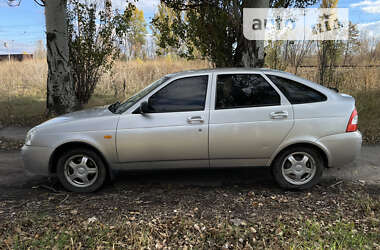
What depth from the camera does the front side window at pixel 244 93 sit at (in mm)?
4500

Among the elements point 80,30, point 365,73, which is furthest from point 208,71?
point 365,73

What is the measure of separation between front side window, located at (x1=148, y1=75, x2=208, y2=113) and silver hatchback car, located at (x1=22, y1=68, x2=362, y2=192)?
0.01m

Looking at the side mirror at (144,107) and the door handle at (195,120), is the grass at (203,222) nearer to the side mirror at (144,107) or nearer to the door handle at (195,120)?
the door handle at (195,120)

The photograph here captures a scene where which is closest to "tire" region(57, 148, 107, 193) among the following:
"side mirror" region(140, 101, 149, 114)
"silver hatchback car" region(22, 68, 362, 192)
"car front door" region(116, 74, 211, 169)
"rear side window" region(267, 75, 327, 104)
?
"silver hatchback car" region(22, 68, 362, 192)

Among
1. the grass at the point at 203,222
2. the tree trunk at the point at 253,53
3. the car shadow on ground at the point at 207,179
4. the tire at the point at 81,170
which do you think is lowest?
the grass at the point at 203,222

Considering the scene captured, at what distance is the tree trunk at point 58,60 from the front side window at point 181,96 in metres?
5.36

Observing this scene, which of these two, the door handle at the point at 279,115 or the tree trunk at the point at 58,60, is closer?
the door handle at the point at 279,115

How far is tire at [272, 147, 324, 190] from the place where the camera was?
4504 millimetres

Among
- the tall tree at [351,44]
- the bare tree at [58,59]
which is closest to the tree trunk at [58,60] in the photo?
the bare tree at [58,59]

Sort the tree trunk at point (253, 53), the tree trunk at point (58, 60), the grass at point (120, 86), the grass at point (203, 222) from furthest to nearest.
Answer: the grass at point (120, 86)
the tree trunk at point (58, 60)
the tree trunk at point (253, 53)
the grass at point (203, 222)

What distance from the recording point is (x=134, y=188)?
4.84 m

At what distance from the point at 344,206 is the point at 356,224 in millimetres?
480

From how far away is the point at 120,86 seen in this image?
15.5 m

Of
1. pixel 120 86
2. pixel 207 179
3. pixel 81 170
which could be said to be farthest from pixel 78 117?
pixel 120 86
